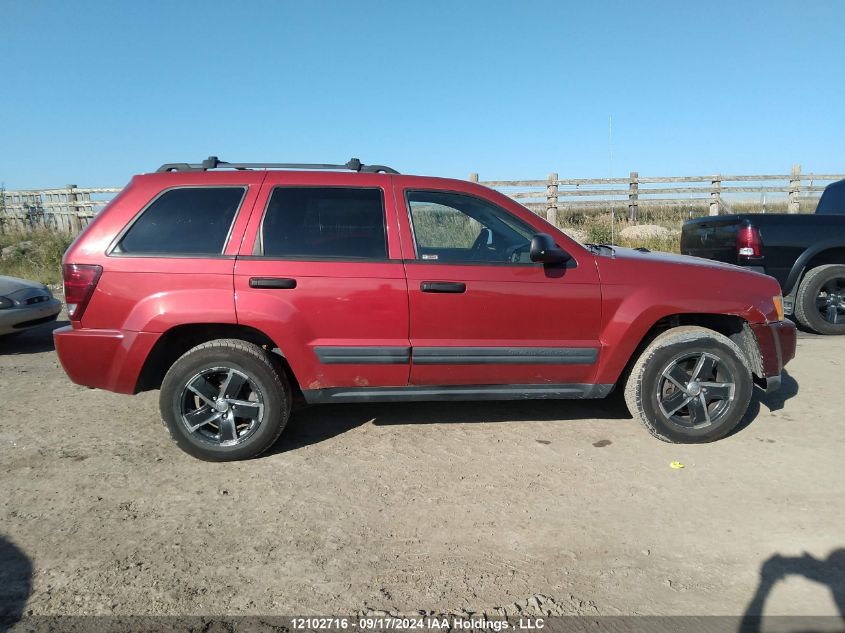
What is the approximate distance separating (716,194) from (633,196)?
224 centimetres

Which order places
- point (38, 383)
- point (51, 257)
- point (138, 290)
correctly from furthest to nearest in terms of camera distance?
point (51, 257) < point (38, 383) < point (138, 290)

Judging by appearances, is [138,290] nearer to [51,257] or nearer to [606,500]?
[606,500]

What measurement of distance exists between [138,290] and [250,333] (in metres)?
0.70

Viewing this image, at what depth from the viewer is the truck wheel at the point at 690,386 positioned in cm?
384

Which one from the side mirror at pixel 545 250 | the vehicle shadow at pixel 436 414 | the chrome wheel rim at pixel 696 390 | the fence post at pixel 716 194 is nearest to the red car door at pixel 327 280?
the vehicle shadow at pixel 436 414

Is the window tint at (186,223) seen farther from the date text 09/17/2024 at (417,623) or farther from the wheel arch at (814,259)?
the wheel arch at (814,259)

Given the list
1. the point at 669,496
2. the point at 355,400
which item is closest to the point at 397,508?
the point at 355,400

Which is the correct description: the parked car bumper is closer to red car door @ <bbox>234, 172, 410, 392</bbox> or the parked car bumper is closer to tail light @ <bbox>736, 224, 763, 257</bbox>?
red car door @ <bbox>234, 172, 410, 392</bbox>

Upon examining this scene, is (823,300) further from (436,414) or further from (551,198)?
(551,198)

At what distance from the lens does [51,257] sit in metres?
12.5

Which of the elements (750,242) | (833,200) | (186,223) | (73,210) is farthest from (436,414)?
(73,210)

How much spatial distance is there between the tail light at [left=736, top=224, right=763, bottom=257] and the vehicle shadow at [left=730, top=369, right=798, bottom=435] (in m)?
1.94

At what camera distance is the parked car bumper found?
6434mm

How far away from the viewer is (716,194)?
1628 cm
